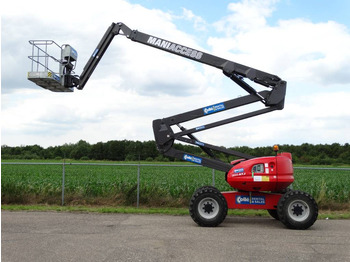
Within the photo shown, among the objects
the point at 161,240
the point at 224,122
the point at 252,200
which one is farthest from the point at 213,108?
the point at 161,240

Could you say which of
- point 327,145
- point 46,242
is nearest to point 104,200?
point 46,242

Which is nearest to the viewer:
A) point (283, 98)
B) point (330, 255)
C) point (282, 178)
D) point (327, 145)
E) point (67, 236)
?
point (330, 255)

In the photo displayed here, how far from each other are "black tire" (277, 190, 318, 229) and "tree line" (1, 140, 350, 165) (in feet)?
7.60

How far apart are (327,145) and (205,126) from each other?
4342 cm

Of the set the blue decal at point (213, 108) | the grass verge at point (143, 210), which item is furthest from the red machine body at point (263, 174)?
the grass verge at point (143, 210)

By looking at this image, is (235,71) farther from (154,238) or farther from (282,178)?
(154,238)

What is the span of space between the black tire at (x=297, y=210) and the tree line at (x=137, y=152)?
7.60ft

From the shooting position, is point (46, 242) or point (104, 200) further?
point (104, 200)

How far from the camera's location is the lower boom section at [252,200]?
10.8 meters

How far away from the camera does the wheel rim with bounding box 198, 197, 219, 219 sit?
1038 cm

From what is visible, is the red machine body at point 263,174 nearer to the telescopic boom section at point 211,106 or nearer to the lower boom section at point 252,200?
the lower boom section at point 252,200

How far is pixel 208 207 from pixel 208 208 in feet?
0.08

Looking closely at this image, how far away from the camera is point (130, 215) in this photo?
1234 cm

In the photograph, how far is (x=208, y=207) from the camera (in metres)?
10.4
